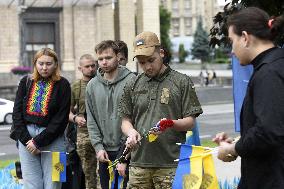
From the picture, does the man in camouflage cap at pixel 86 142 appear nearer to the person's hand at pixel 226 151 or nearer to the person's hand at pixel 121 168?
the person's hand at pixel 121 168

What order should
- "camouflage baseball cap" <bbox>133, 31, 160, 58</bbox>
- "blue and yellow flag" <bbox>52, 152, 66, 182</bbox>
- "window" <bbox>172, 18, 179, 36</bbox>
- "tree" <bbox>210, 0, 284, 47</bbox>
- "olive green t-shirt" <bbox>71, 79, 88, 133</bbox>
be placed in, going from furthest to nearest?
"window" <bbox>172, 18, 179, 36</bbox>
"olive green t-shirt" <bbox>71, 79, 88, 133</bbox>
"blue and yellow flag" <bbox>52, 152, 66, 182</bbox>
"tree" <bbox>210, 0, 284, 47</bbox>
"camouflage baseball cap" <bbox>133, 31, 160, 58</bbox>

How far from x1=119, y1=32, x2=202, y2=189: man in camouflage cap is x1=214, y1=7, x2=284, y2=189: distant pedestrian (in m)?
1.37

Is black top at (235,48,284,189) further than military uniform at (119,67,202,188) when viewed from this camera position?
No

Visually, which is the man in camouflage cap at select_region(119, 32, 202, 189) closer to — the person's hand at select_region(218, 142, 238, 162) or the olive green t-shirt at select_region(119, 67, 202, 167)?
the olive green t-shirt at select_region(119, 67, 202, 167)

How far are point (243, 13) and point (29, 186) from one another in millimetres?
3603

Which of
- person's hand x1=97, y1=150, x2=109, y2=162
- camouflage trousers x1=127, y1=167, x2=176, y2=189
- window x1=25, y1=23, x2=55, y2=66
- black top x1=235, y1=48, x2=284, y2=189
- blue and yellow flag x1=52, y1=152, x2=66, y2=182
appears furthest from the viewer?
window x1=25, y1=23, x2=55, y2=66

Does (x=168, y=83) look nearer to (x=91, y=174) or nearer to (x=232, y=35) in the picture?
(x=232, y=35)

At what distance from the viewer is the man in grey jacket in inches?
225

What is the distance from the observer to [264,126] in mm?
3080

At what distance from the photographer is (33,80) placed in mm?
6211

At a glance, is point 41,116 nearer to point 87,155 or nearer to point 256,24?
point 87,155

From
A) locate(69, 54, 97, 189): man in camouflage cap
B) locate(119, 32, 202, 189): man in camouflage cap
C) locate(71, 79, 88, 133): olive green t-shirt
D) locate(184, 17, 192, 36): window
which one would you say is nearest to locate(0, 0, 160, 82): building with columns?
locate(71, 79, 88, 133): olive green t-shirt

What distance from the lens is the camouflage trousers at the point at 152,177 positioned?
15.6ft

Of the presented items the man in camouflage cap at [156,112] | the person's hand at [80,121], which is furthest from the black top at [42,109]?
the man in camouflage cap at [156,112]
